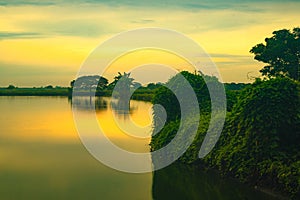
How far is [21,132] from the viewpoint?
18469 mm

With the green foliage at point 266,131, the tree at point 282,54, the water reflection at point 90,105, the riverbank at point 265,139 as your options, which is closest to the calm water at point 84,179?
the riverbank at point 265,139

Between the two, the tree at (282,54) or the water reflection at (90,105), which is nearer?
the tree at (282,54)

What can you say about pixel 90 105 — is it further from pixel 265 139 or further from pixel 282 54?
pixel 265 139

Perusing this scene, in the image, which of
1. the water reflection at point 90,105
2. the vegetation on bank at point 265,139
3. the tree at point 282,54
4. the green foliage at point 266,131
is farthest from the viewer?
the water reflection at point 90,105

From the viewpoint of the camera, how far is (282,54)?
74.1ft

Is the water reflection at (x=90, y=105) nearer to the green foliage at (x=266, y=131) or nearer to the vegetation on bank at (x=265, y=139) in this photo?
the vegetation on bank at (x=265, y=139)

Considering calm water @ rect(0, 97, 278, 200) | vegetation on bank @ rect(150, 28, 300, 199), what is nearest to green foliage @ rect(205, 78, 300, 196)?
vegetation on bank @ rect(150, 28, 300, 199)

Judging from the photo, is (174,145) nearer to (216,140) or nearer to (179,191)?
(216,140)

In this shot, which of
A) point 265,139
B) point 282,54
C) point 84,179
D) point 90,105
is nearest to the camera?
point 265,139

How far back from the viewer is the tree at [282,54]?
22.3 meters

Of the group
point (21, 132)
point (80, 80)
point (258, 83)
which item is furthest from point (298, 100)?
point (80, 80)

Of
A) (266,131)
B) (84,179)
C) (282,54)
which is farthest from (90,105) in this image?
(266,131)

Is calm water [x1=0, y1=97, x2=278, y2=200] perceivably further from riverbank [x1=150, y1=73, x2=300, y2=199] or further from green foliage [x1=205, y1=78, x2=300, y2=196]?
green foliage [x1=205, y1=78, x2=300, y2=196]

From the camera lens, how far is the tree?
22.3 metres
